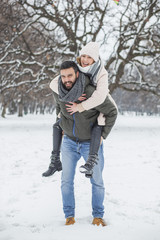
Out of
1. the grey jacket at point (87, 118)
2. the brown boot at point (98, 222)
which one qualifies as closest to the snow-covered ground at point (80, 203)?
the brown boot at point (98, 222)

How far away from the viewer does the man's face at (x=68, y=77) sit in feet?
7.77

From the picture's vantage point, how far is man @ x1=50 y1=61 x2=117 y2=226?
2379mm

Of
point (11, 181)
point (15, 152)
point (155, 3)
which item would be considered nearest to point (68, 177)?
point (11, 181)

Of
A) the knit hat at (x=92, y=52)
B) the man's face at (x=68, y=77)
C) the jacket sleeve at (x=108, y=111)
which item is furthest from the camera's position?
the knit hat at (x=92, y=52)

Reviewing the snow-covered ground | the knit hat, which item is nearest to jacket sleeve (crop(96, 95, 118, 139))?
the knit hat

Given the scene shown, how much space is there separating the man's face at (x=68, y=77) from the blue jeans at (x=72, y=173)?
0.72 meters

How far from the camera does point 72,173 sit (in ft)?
9.02

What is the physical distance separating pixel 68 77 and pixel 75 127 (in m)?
0.59

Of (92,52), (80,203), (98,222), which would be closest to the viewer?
(92,52)

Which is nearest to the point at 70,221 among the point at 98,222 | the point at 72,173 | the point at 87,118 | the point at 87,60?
the point at 98,222

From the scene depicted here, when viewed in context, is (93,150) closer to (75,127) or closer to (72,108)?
(75,127)

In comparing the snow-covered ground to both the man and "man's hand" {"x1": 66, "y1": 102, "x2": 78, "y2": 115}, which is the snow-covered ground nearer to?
the man

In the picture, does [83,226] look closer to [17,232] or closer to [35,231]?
[35,231]

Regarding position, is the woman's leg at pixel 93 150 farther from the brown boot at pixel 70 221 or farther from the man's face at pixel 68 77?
the brown boot at pixel 70 221
